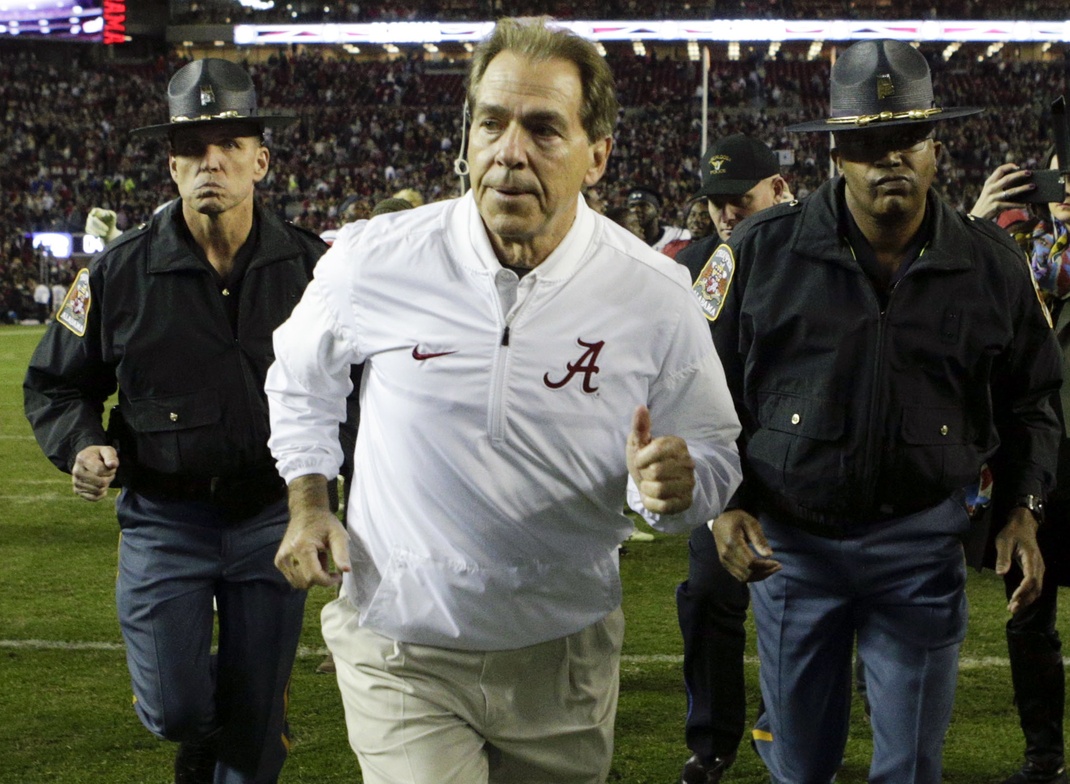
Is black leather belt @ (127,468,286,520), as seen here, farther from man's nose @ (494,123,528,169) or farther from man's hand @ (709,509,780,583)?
man's nose @ (494,123,528,169)

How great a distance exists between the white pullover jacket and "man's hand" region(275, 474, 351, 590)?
44 millimetres

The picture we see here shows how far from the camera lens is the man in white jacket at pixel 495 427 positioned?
2582 millimetres

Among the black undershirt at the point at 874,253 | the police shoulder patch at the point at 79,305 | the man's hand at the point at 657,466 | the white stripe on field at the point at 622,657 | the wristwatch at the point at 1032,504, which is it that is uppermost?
the black undershirt at the point at 874,253

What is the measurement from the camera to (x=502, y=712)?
266 centimetres

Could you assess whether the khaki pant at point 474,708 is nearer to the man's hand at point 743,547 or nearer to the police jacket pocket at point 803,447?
the man's hand at point 743,547

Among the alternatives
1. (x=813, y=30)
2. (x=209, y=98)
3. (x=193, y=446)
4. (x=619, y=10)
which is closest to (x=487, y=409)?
(x=193, y=446)

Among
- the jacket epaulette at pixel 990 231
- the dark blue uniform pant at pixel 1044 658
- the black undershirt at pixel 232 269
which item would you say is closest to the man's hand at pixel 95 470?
the black undershirt at pixel 232 269

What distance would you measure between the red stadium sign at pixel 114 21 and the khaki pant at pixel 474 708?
5395cm

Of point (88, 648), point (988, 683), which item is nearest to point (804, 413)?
point (988, 683)

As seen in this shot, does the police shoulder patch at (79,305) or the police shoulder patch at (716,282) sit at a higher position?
the police shoulder patch at (716,282)

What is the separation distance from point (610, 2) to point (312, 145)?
45.3 feet

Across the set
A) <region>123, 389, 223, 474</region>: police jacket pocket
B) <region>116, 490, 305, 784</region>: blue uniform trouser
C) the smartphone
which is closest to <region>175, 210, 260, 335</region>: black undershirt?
<region>123, 389, 223, 474</region>: police jacket pocket

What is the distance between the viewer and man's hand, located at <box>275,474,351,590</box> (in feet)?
8.32

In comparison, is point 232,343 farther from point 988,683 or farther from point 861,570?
point 988,683
